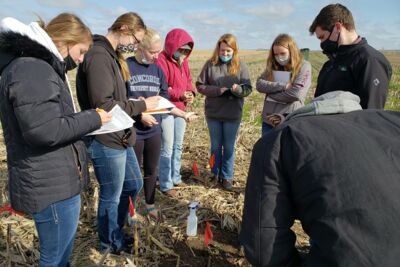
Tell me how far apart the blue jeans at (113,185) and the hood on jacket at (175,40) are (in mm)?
1765

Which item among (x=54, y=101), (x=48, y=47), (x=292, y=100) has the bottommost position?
(x=292, y=100)

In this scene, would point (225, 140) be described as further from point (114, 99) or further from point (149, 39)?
point (114, 99)

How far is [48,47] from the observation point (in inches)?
75.6

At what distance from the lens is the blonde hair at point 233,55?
14.9 feet

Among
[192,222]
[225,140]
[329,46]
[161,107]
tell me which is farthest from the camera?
[225,140]

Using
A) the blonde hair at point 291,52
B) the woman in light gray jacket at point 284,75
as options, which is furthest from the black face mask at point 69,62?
the blonde hair at point 291,52

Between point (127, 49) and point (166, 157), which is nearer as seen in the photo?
point (127, 49)

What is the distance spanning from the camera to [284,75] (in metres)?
4.37

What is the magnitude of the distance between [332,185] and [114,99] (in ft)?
6.70

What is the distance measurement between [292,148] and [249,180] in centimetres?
26

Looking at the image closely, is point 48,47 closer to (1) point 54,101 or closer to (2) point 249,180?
(1) point 54,101

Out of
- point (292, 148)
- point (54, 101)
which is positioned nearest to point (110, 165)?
point (54, 101)

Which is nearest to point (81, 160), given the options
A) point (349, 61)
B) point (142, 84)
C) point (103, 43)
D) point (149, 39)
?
point (103, 43)

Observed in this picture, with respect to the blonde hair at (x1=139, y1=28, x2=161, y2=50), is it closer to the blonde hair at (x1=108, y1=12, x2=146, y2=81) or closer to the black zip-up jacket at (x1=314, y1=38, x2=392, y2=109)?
the blonde hair at (x1=108, y1=12, x2=146, y2=81)
